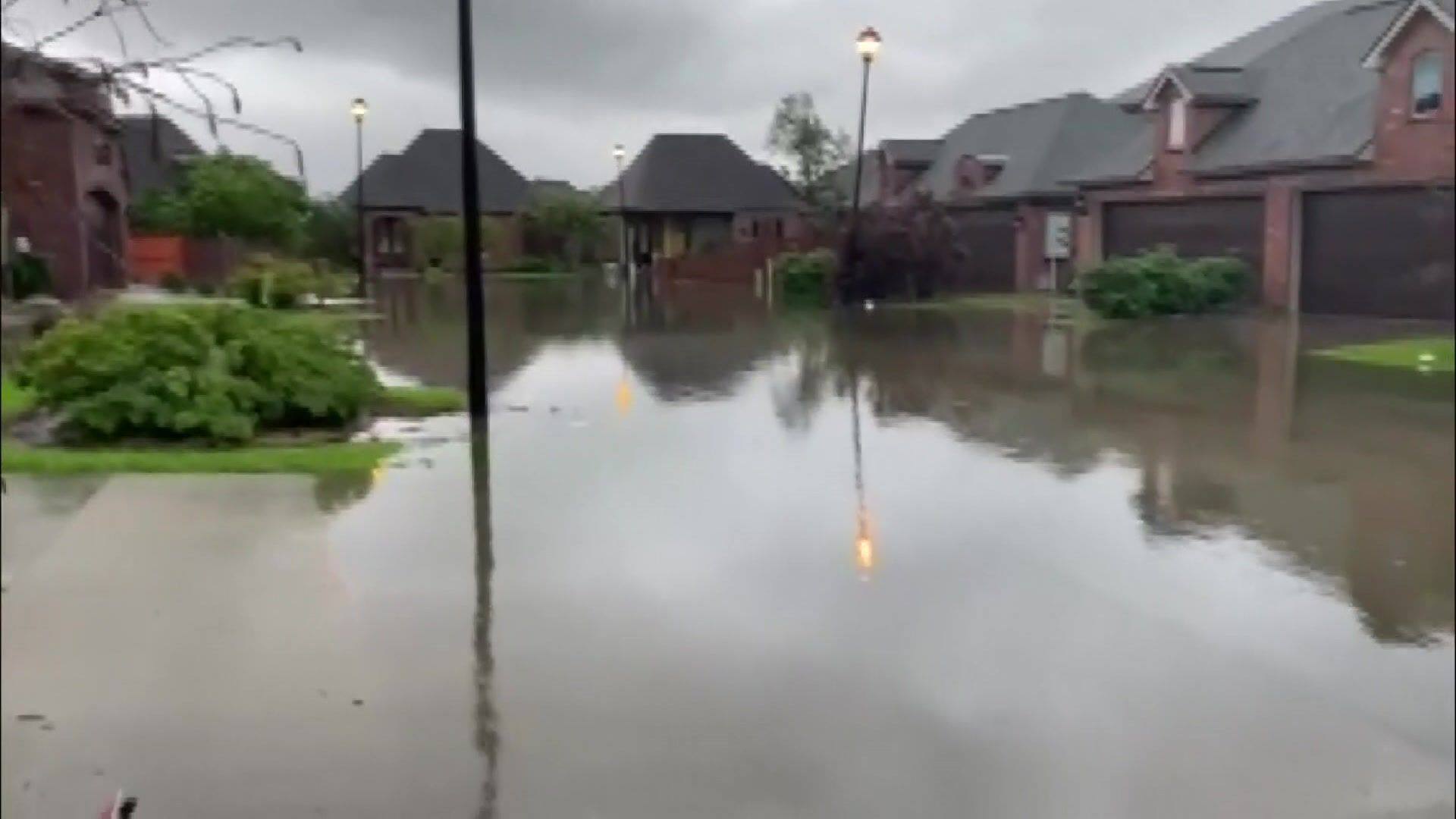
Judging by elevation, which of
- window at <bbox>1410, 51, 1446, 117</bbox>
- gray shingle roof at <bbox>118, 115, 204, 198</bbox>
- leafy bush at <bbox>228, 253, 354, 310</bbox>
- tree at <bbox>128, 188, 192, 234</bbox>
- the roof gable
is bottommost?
leafy bush at <bbox>228, 253, 354, 310</bbox>

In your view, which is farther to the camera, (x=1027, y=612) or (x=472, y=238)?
(x=472, y=238)

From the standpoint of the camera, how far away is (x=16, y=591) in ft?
6.84

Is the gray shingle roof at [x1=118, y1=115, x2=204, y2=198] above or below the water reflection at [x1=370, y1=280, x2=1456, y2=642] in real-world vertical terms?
above

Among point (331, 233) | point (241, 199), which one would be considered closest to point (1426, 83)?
A: point (241, 199)

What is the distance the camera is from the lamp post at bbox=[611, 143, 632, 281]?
3201 mm

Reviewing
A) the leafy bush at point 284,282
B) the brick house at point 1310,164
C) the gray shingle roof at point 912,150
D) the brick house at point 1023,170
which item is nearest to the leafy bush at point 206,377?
the leafy bush at point 284,282

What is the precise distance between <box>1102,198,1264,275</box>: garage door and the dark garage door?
124 mm

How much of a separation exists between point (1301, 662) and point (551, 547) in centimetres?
272

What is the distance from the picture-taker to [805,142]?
3695 mm

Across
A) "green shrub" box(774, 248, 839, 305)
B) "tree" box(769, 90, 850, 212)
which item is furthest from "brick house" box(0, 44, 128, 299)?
"green shrub" box(774, 248, 839, 305)

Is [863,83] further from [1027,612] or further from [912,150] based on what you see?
[1027,612]

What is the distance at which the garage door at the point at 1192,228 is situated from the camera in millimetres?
3016

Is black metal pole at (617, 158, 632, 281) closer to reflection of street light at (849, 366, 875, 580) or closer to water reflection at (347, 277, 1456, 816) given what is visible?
water reflection at (347, 277, 1456, 816)

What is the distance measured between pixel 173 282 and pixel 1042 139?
11.1 ft
